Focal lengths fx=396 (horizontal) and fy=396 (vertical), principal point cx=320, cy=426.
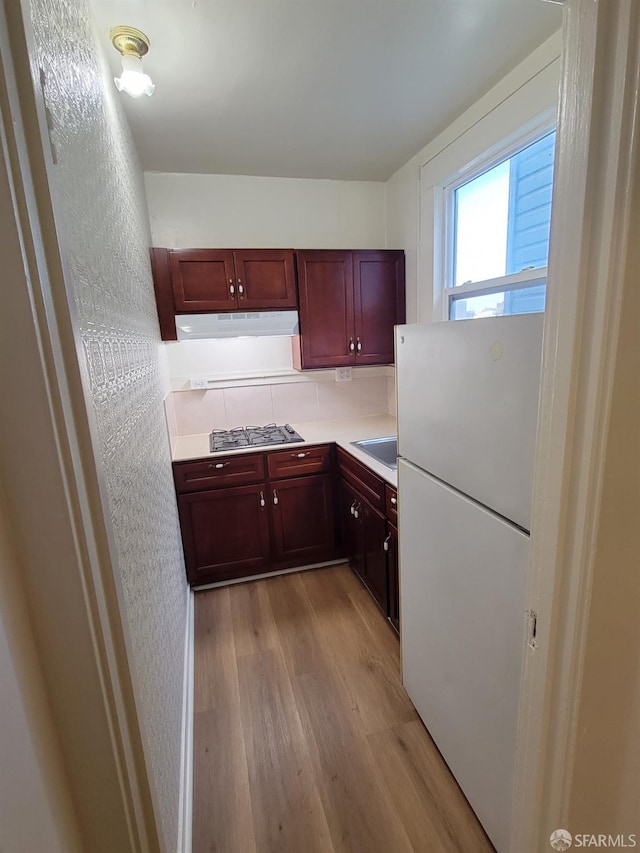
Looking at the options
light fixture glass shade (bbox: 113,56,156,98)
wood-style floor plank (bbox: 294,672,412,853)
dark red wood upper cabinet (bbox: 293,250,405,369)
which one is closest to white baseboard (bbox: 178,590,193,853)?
wood-style floor plank (bbox: 294,672,412,853)

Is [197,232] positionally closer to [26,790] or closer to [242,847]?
[26,790]

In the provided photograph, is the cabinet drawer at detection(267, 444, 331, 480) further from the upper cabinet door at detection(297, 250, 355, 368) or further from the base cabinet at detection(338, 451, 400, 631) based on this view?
the upper cabinet door at detection(297, 250, 355, 368)

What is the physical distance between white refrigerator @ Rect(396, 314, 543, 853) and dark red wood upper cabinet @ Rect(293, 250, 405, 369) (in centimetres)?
129

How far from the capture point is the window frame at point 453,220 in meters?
1.68

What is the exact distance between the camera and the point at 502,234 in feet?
6.44

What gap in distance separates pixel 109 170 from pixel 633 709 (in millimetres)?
1853

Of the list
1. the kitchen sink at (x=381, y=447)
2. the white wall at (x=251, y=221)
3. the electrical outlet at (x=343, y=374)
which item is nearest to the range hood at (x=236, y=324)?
the white wall at (x=251, y=221)

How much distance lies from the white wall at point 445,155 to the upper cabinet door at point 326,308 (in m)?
0.43

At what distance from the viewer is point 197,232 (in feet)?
8.35

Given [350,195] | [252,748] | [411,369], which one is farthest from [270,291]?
[252,748]

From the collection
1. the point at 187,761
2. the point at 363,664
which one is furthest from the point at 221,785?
the point at 363,664

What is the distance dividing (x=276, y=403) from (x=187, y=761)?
207 centimetres

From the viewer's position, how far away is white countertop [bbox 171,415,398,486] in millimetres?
2230

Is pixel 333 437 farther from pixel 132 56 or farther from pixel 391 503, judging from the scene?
pixel 132 56
